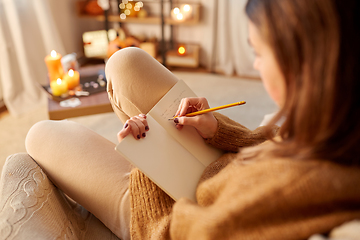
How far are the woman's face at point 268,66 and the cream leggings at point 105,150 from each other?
0.36 metres

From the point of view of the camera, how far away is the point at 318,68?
0.38 meters

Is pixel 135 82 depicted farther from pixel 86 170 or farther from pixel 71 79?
pixel 71 79

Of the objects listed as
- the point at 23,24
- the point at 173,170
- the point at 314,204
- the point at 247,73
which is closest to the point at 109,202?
the point at 173,170

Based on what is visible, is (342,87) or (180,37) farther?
(180,37)

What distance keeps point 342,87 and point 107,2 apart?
2402mm

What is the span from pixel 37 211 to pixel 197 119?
0.41 meters

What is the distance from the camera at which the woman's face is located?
44cm

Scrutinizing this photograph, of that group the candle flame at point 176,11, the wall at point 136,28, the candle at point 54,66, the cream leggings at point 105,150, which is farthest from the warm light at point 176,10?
the cream leggings at point 105,150

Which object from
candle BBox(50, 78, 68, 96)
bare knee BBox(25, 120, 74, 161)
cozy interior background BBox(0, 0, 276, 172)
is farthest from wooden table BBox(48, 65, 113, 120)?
bare knee BBox(25, 120, 74, 161)

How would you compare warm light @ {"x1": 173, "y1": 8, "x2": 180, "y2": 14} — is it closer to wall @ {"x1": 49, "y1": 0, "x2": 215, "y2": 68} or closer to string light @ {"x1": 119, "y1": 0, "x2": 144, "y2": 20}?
wall @ {"x1": 49, "y1": 0, "x2": 215, "y2": 68}

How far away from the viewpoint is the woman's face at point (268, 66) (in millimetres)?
437

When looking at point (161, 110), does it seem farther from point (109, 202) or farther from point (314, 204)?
point (314, 204)

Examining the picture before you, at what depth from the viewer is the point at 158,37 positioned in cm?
270

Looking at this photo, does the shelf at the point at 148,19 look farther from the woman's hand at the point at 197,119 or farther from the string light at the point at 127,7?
the woman's hand at the point at 197,119
